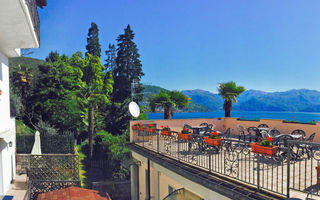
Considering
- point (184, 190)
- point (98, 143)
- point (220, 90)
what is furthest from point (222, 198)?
point (98, 143)

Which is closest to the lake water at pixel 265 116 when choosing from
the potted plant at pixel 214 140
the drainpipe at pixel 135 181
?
the drainpipe at pixel 135 181

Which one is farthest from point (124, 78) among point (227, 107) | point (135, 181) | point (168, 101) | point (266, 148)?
point (266, 148)

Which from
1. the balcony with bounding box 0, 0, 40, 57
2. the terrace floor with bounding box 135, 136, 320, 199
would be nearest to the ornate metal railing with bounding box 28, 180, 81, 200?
the terrace floor with bounding box 135, 136, 320, 199

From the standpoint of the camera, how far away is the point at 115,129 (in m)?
26.8

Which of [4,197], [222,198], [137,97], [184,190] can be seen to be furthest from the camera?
[137,97]

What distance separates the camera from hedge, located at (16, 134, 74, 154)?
1566 cm

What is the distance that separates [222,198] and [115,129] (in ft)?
75.3

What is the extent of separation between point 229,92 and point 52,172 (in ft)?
37.8

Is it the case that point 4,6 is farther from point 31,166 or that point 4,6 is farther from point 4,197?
point 31,166

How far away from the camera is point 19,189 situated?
9062 mm

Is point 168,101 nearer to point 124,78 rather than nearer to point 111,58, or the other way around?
point 124,78

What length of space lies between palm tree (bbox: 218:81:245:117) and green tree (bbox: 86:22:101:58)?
22287 millimetres

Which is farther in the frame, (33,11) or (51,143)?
(51,143)

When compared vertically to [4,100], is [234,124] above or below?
below
